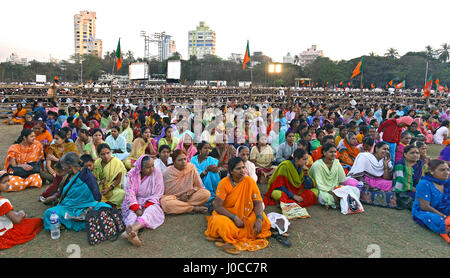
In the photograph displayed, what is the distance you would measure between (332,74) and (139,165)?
44399mm

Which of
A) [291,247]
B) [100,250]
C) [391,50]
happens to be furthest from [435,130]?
[391,50]

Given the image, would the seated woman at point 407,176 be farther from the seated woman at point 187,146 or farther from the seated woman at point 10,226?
the seated woman at point 10,226

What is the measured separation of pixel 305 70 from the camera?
48750 millimetres

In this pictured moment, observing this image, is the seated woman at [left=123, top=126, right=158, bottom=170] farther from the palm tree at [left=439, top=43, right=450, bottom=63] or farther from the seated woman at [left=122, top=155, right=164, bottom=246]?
the palm tree at [left=439, top=43, right=450, bottom=63]

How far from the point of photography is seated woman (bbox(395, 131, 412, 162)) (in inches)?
202

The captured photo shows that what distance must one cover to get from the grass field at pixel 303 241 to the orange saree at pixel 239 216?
0.47ft

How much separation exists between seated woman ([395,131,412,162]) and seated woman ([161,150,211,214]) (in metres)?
3.77

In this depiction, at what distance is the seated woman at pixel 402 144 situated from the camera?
5135mm

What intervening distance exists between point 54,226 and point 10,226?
0.41 m

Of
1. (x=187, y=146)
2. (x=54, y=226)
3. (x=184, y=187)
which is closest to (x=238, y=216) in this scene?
(x=184, y=187)

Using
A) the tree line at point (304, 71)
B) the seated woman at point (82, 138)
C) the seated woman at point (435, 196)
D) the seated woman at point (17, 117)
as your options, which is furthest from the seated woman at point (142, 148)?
the tree line at point (304, 71)

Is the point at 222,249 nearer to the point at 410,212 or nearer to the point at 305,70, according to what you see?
the point at 410,212

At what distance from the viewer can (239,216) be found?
3.27 metres

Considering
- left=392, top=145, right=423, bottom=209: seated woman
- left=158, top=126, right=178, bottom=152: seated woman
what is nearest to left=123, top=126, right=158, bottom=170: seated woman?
left=158, top=126, right=178, bottom=152: seated woman
